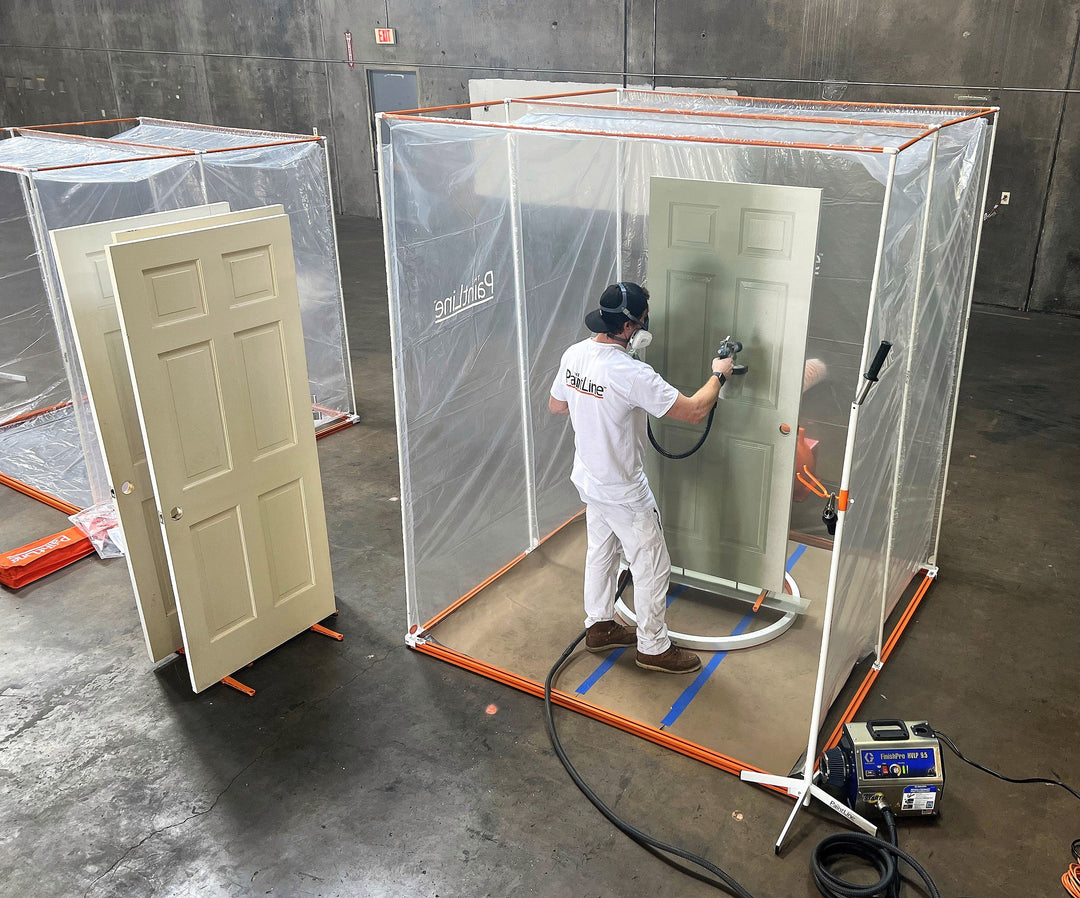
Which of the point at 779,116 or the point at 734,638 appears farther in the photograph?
the point at 734,638

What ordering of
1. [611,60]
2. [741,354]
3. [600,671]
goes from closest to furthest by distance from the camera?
[741,354] → [600,671] → [611,60]

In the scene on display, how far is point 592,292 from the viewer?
171 inches

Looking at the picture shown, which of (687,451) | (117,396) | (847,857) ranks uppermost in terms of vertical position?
(117,396)

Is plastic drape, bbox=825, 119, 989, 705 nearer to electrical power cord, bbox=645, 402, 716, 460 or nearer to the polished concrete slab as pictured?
the polished concrete slab

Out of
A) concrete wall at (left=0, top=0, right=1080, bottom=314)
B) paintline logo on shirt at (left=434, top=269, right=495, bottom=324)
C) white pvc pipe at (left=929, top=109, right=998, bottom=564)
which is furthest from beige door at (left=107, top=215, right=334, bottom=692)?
concrete wall at (left=0, top=0, right=1080, bottom=314)

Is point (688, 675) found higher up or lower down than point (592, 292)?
lower down

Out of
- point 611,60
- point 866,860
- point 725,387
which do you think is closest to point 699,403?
point 725,387

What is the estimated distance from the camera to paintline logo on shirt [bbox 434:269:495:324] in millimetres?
3578

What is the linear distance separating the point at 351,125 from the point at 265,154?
6.77 metres

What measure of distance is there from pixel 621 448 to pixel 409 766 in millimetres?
1379

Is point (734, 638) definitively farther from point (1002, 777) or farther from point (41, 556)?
point (41, 556)

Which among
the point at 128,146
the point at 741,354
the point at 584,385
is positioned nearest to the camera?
the point at 584,385

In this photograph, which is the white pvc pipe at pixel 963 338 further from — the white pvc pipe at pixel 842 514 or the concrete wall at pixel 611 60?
the concrete wall at pixel 611 60

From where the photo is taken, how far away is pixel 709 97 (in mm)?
5168
